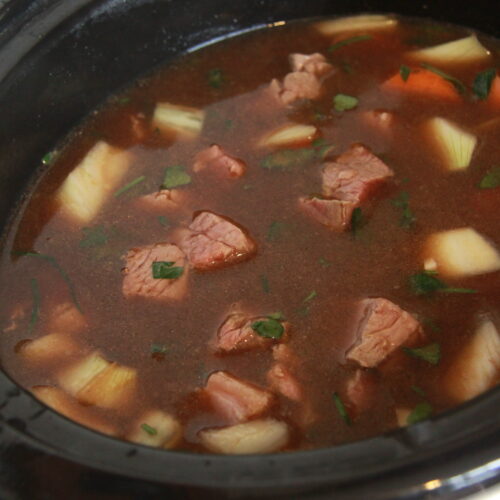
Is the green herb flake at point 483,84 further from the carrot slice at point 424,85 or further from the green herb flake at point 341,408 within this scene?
the green herb flake at point 341,408

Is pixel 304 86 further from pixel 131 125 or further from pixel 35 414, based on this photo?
pixel 35 414

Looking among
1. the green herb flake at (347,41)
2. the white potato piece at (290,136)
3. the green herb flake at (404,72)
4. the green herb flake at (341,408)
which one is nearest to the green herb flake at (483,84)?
the green herb flake at (404,72)

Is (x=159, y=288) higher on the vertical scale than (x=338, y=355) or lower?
higher

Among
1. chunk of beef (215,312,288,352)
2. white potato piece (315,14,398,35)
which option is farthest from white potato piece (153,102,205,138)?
chunk of beef (215,312,288,352)

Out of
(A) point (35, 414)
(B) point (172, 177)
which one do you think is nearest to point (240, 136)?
(B) point (172, 177)

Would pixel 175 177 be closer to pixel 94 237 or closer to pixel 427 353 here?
pixel 94 237

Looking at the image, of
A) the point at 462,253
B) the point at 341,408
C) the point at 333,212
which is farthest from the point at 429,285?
the point at 341,408
